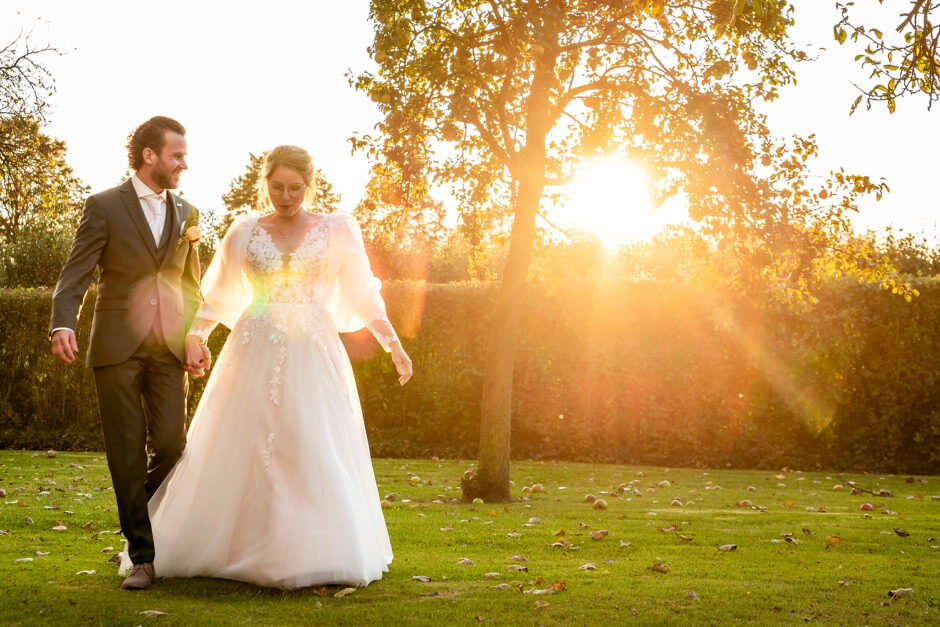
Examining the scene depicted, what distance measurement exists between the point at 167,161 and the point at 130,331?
102cm

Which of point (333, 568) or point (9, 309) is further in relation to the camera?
point (9, 309)

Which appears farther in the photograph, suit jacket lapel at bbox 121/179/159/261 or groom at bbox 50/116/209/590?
suit jacket lapel at bbox 121/179/159/261

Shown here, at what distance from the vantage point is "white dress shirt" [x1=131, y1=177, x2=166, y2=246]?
5.55 m

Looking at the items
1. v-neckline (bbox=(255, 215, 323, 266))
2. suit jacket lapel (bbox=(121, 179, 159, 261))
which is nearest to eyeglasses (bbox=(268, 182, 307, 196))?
v-neckline (bbox=(255, 215, 323, 266))

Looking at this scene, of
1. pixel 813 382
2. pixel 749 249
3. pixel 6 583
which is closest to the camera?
pixel 6 583

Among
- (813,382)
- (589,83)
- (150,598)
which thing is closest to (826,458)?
(813,382)

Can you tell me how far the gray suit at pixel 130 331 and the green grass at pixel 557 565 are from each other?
67 centimetres

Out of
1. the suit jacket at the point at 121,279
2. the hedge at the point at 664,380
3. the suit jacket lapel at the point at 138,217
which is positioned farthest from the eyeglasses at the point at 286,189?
the hedge at the point at 664,380

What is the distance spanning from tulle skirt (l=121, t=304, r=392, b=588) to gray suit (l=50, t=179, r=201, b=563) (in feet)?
0.70

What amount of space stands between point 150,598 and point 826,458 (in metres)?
12.8

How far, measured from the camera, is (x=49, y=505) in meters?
8.88

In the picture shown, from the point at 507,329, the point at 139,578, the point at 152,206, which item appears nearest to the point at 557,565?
the point at 139,578

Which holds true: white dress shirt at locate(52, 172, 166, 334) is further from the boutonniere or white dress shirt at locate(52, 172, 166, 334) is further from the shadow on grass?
the shadow on grass

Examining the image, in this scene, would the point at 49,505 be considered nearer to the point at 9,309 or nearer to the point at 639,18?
the point at 639,18
